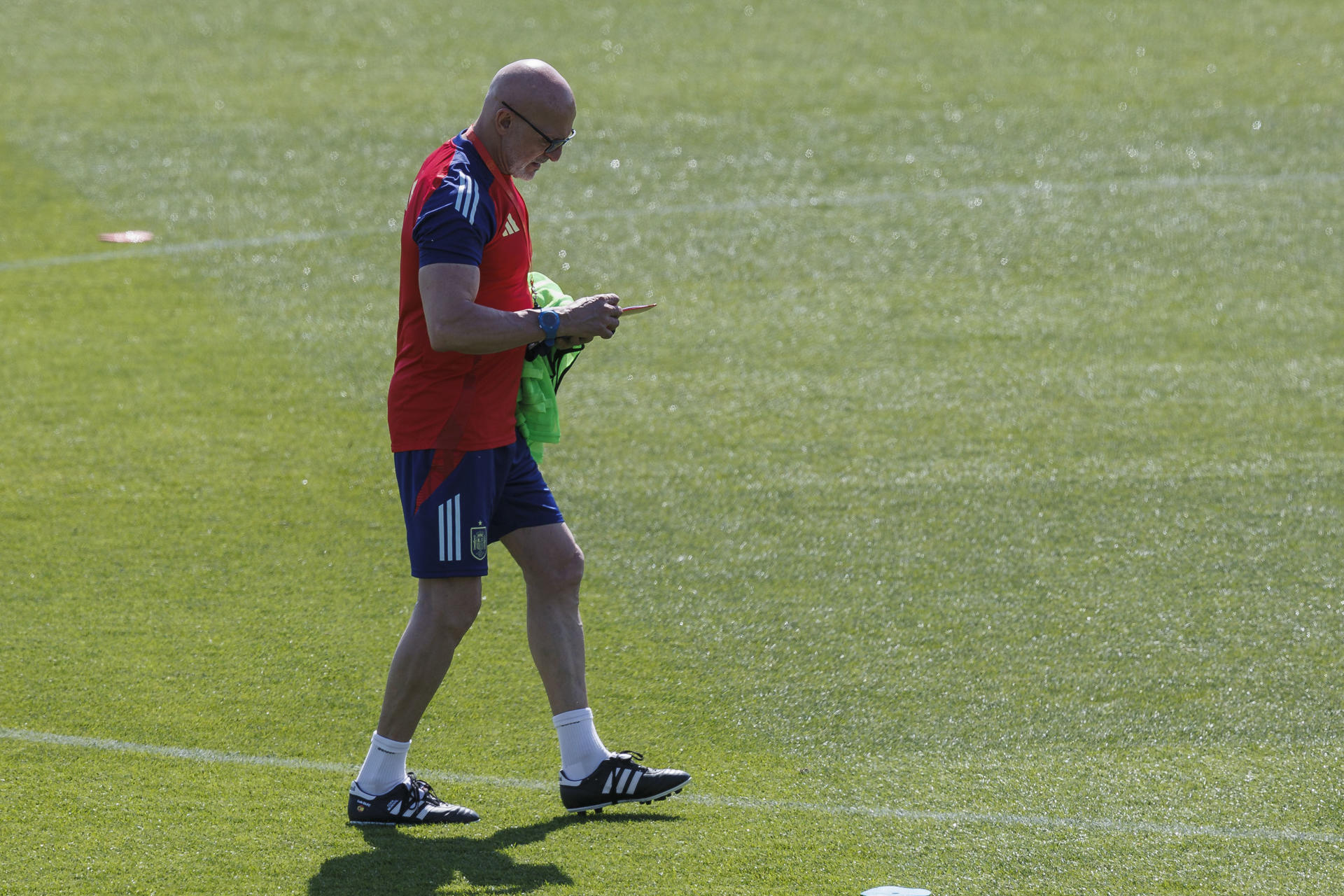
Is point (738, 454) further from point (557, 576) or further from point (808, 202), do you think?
point (808, 202)

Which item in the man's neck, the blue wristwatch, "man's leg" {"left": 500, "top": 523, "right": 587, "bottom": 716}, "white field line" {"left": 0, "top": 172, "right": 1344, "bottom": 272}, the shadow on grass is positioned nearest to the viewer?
the shadow on grass

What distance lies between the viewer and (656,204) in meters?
9.71

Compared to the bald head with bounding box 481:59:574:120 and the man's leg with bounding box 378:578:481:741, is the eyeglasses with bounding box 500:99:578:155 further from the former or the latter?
the man's leg with bounding box 378:578:481:741

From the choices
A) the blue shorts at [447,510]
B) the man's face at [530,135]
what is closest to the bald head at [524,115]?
the man's face at [530,135]

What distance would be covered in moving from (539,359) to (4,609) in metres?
2.42

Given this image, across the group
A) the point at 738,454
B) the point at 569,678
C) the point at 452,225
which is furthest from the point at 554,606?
the point at 738,454

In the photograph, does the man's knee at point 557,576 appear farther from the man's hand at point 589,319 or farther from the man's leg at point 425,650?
the man's hand at point 589,319

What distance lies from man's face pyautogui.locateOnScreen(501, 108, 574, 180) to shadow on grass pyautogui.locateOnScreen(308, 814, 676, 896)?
1.74 meters

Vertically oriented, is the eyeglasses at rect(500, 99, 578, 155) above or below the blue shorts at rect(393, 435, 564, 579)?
above

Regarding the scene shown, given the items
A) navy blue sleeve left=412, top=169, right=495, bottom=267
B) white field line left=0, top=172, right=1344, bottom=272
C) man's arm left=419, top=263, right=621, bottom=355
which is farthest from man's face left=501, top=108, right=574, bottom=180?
white field line left=0, top=172, right=1344, bottom=272

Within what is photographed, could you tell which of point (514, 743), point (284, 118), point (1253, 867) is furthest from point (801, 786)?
point (284, 118)

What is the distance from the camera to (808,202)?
31.9ft

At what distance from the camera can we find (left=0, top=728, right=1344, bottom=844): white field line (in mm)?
4105

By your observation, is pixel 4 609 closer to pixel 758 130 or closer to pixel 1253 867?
pixel 1253 867
